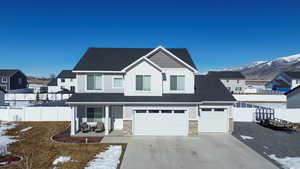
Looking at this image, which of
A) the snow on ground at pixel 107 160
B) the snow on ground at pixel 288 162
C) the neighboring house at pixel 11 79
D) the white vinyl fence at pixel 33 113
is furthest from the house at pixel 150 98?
the neighboring house at pixel 11 79

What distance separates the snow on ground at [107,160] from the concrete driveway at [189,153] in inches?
21.3

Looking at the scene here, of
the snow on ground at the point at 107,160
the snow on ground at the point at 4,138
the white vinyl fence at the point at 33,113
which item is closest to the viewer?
the snow on ground at the point at 107,160

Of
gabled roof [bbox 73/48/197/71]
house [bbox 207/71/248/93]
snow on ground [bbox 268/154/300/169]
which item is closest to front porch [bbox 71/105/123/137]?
gabled roof [bbox 73/48/197/71]

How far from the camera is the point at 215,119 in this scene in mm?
16953

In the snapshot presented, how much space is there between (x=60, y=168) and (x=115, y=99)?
7.11 metres

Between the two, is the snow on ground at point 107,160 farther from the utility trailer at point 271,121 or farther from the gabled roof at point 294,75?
the gabled roof at point 294,75

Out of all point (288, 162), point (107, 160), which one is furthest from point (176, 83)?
point (288, 162)

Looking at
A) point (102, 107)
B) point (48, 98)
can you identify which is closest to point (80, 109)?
point (102, 107)

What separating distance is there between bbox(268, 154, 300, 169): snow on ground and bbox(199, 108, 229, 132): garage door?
5223mm

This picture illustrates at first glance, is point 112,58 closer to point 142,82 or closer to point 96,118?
point 142,82

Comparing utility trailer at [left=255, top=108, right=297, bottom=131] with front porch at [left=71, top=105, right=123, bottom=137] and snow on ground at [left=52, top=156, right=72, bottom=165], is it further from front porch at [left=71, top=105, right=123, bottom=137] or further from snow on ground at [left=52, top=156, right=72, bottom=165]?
snow on ground at [left=52, top=156, right=72, bottom=165]

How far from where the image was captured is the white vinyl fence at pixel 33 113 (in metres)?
20.6

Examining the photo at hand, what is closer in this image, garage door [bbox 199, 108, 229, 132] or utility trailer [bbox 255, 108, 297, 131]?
garage door [bbox 199, 108, 229, 132]

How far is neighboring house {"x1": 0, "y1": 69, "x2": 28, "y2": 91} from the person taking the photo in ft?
161
